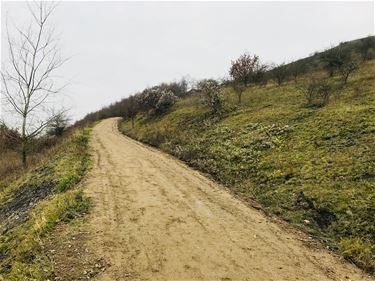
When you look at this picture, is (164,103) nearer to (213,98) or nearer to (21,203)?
(213,98)

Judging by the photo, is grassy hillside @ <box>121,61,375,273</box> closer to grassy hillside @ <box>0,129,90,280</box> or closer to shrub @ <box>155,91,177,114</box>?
grassy hillside @ <box>0,129,90,280</box>

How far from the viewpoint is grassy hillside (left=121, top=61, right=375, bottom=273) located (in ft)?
34.7

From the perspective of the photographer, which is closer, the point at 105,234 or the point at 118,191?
the point at 105,234

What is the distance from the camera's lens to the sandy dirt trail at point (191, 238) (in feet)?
26.7

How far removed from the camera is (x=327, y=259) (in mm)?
8953

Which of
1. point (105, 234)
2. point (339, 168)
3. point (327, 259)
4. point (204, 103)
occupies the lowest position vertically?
point (327, 259)

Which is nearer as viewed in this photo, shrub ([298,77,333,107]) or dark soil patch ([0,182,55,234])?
dark soil patch ([0,182,55,234])

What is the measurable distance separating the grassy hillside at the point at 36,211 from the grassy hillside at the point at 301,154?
598cm

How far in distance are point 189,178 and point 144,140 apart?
12.4m

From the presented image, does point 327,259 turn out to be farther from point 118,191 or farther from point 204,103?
point 204,103

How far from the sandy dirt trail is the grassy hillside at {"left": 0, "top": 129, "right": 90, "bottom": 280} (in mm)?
1004

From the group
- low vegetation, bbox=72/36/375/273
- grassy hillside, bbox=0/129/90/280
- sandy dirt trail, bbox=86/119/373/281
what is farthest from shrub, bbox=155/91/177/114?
sandy dirt trail, bbox=86/119/373/281

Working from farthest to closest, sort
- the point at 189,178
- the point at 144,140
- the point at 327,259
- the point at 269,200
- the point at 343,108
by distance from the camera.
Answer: the point at 144,140, the point at 343,108, the point at 189,178, the point at 269,200, the point at 327,259

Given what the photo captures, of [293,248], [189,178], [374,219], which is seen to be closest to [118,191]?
[189,178]
